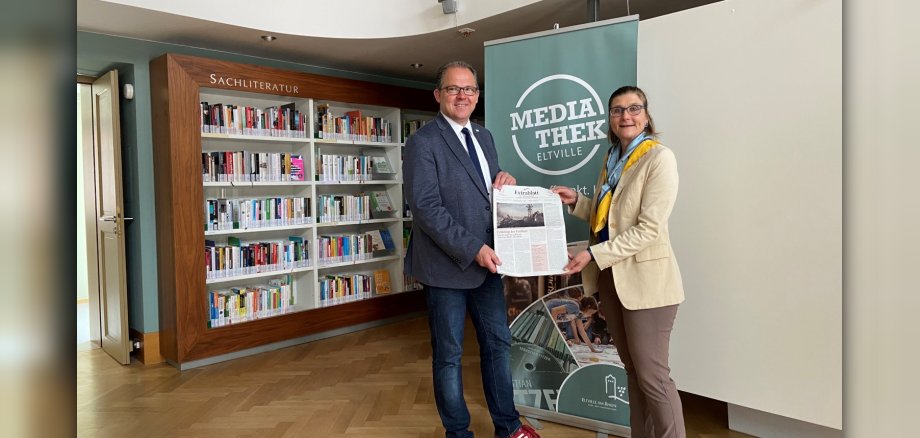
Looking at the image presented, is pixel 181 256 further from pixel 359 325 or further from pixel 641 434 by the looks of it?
pixel 641 434

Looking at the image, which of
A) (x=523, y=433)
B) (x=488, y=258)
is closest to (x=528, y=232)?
(x=488, y=258)

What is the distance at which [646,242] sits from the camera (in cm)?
221

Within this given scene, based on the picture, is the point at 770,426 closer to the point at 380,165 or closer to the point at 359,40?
the point at 359,40

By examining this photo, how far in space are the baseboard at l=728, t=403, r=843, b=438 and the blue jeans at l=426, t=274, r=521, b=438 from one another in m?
1.25

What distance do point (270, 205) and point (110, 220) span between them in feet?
4.22

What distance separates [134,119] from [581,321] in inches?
153

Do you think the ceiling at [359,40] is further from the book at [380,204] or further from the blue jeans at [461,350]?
the blue jeans at [461,350]

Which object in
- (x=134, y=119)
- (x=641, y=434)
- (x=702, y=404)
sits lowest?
(x=702, y=404)

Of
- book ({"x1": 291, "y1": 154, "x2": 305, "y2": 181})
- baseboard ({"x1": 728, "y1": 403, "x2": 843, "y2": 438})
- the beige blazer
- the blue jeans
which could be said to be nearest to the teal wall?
book ({"x1": 291, "y1": 154, "x2": 305, "y2": 181})

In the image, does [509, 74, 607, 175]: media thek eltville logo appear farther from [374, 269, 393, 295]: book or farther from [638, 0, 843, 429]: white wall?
[374, 269, 393, 295]: book

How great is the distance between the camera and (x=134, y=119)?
4.67 m
